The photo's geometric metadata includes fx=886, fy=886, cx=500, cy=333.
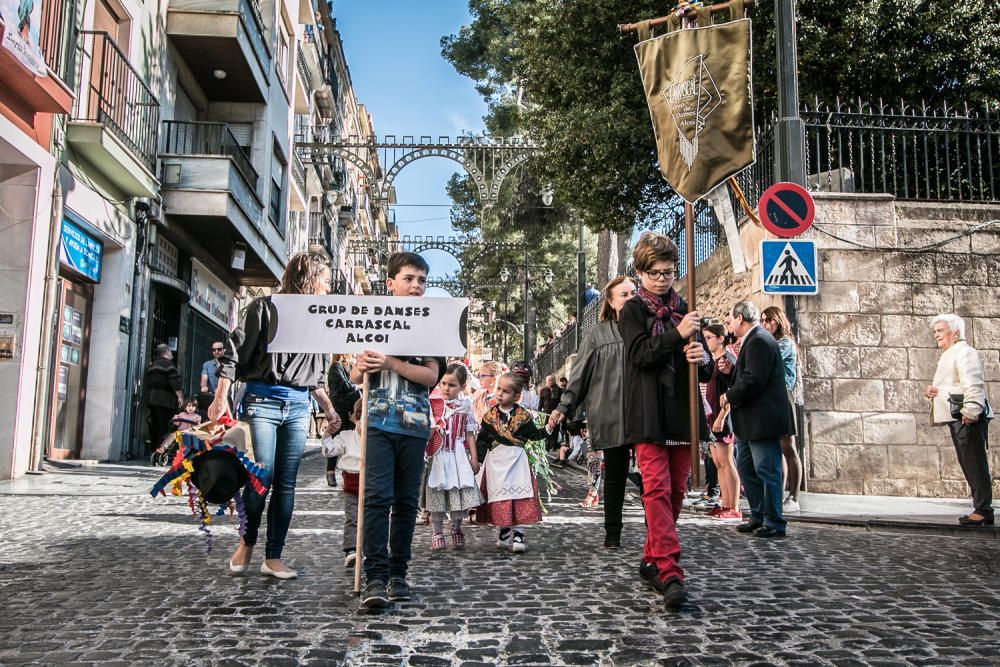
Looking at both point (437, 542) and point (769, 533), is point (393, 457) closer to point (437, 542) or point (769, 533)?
point (437, 542)

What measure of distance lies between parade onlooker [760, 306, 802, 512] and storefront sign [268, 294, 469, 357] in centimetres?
429

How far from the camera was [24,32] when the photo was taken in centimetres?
972

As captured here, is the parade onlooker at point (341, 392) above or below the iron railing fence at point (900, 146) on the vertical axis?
below

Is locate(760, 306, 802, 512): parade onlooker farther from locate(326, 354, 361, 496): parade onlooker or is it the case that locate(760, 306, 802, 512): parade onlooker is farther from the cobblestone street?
locate(326, 354, 361, 496): parade onlooker

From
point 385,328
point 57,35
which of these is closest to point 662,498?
point 385,328

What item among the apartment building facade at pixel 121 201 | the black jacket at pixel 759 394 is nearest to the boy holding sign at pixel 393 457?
the black jacket at pixel 759 394

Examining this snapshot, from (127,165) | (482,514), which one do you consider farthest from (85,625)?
(127,165)

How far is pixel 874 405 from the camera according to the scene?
34.4ft

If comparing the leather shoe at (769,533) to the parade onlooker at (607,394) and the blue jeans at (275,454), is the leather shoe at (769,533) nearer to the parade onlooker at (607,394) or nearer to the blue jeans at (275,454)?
the parade onlooker at (607,394)

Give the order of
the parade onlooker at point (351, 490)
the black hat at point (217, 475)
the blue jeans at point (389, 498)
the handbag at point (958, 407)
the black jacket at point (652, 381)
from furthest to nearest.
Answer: the handbag at point (958, 407), the parade onlooker at point (351, 490), the black hat at point (217, 475), the black jacket at point (652, 381), the blue jeans at point (389, 498)

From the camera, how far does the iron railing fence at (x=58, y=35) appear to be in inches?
435

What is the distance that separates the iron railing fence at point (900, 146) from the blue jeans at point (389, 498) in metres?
8.29

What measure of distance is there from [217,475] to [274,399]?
52 centimetres

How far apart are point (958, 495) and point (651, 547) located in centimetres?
741
